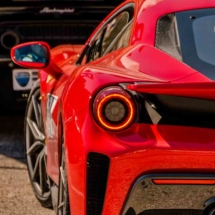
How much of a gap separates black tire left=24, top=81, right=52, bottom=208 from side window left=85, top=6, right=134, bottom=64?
88cm

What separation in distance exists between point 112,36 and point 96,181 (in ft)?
4.42

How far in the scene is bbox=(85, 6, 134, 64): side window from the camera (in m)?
4.38

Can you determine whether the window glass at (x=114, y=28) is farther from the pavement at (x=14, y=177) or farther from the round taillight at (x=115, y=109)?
the pavement at (x=14, y=177)

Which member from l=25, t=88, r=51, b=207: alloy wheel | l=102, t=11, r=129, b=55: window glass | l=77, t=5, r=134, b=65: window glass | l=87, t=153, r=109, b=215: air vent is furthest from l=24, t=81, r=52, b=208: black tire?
l=87, t=153, r=109, b=215: air vent

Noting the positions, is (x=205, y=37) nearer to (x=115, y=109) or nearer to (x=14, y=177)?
(x=115, y=109)

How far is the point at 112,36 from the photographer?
183 inches

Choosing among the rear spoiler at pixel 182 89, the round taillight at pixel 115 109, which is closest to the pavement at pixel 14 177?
the round taillight at pixel 115 109

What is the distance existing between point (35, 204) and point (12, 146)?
1.71 meters

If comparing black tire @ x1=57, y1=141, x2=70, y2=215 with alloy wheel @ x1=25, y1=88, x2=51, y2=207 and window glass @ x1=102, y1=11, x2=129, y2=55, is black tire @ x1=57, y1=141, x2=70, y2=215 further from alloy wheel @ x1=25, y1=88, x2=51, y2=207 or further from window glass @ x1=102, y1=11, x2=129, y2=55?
alloy wheel @ x1=25, y1=88, x2=51, y2=207

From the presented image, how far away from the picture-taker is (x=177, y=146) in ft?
10.9

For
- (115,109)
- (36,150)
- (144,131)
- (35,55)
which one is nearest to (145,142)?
(144,131)

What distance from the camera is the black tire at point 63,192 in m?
3.83

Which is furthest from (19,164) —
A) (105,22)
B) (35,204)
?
(105,22)

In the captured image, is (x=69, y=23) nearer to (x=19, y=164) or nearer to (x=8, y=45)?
(x=8, y=45)
